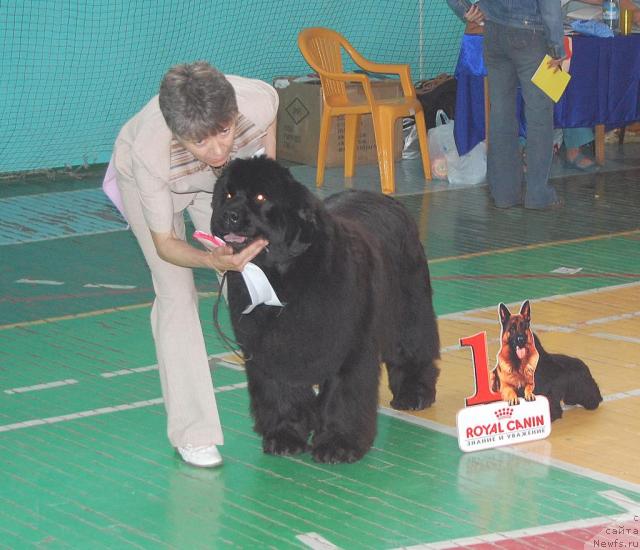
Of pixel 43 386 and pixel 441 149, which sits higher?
pixel 441 149

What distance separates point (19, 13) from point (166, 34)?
5.14ft

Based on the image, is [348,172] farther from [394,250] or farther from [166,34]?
[394,250]

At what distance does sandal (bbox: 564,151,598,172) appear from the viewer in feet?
38.1

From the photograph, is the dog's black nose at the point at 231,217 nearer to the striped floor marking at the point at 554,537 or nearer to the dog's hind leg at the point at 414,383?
the striped floor marking at the point at 554,537

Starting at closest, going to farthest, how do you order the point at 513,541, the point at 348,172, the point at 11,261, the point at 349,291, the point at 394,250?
the point at 513,541 → the point at 349,291 → the point at 394,250 → the point at 11,261 → the point at 348,172

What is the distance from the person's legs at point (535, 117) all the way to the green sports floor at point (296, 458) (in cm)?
138

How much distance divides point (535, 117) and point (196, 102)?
20.6 feet

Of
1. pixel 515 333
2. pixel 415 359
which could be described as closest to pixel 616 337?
pixel 415 359

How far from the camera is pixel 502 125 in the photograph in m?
9.62

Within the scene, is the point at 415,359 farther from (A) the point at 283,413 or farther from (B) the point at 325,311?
(B) the point at 325,311

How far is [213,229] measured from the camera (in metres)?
3.88

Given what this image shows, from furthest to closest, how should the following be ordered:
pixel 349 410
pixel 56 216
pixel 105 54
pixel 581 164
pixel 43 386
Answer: pixel 105 54 → pixel 581 164 → pixel 56 216 → pixel 43 386 → pixel 349 410

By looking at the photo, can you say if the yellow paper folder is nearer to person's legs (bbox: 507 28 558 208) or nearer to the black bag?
person's legs (bbox: 507 28 558 208)

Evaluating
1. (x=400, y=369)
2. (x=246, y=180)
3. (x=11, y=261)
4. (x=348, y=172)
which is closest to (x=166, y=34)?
(x=348, y=172)
